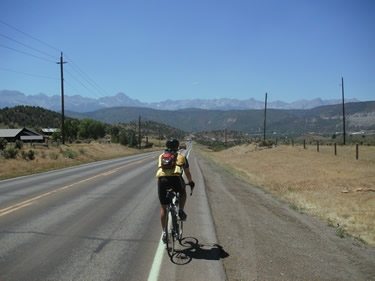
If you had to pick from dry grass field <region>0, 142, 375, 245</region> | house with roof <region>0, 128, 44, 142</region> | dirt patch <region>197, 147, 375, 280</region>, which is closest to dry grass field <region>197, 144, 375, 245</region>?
dry grass field <region>0, 142, 375, 245</region>

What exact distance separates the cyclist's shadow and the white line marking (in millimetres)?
229

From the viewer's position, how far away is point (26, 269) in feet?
18.6

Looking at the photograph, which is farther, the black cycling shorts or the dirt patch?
the black cycling shorts

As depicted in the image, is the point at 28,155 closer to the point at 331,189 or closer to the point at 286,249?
the point at 331,189

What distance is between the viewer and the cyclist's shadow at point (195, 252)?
641 cm

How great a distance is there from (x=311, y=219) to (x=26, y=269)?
7558mm

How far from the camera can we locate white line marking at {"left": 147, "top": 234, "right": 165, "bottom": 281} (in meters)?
5.48

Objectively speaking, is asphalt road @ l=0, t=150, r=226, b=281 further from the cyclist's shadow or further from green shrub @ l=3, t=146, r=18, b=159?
green shrub @ l=3, t=146, r=18, b=159

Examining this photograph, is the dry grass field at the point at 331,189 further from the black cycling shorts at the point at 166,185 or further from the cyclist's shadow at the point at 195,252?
the black cycling shorts at the point at 166,185

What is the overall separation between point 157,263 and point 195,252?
926mm

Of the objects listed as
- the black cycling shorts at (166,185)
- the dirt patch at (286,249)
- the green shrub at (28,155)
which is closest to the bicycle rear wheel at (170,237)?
the black cycling shorts at (166,185)

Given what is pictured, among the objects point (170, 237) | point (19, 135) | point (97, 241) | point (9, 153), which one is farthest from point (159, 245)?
point (19, 135)

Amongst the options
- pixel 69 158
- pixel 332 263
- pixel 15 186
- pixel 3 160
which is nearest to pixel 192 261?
pixel 332 263

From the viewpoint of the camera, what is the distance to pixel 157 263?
610cm
